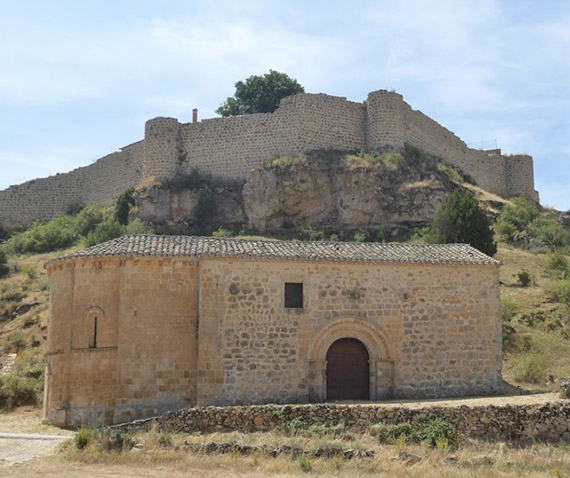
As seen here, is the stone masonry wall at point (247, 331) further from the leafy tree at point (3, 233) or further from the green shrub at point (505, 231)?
the leafy tree at point (3, 233)

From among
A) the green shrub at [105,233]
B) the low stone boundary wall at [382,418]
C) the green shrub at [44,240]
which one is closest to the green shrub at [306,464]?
the low stone boundary wall at [382,418]

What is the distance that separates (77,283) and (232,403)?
18.1 ft

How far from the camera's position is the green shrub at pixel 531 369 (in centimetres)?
2315

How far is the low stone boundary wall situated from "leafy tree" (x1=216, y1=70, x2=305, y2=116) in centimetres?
4089

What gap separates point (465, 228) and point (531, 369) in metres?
9.92

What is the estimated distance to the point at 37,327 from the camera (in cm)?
2928

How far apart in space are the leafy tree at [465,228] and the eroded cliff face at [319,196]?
710 centimetres

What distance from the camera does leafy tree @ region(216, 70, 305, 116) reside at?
182ft

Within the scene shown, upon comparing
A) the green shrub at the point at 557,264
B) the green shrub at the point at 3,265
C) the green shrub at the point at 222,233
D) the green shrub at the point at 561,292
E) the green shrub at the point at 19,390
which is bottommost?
the green shrub at the point at 19,390

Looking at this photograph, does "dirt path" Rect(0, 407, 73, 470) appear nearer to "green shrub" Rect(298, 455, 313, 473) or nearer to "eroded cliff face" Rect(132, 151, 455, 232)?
"green shrub" Rect(298, 455, 313, 473)

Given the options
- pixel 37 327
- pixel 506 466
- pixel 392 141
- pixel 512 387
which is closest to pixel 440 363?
pixel 512 387

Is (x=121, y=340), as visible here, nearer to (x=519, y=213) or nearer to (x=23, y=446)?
(x=23, y=446)

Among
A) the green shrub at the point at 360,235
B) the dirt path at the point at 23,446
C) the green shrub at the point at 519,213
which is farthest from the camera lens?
the green shrub at the point at 519,213

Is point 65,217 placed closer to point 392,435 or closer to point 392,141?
point 392,141
